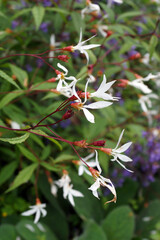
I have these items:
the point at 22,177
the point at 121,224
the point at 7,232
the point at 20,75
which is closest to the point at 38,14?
the point at 20,75

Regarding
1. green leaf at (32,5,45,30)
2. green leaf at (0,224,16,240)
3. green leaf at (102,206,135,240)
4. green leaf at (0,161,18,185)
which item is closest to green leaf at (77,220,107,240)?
green leaf at (102,206,135,240)

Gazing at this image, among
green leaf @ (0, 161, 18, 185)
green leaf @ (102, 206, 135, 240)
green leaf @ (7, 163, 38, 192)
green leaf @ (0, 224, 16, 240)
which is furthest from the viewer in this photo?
green leaf @ (102, 206, 135, 240)

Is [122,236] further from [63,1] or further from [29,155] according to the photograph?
[63,1]

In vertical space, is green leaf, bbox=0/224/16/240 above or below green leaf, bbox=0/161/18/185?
below

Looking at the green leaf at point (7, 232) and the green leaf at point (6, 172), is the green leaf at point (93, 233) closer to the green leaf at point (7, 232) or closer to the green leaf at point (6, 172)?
the green leaf at point (7, 232)

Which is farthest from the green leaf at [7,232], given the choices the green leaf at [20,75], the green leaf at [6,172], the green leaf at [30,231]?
the green leaf at [20,75]

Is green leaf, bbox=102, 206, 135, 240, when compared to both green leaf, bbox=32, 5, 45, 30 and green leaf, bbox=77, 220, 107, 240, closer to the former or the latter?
green leaf, bbox=77, 220, 107, 240

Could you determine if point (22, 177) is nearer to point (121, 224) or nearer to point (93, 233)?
point (93, 233)

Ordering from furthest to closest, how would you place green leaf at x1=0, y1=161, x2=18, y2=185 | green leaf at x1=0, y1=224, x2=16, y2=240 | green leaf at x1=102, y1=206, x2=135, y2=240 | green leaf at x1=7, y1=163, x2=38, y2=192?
green leaf at x1=102, y1=206, x2=135, y2=240 < green leaf at x1=0, y1=224, x2=16, y2=240 < green leaf at x1=0, y1=161, x2=18, y2=185 < green leaf at x1=7, y1=163, x2=38, y2=192
